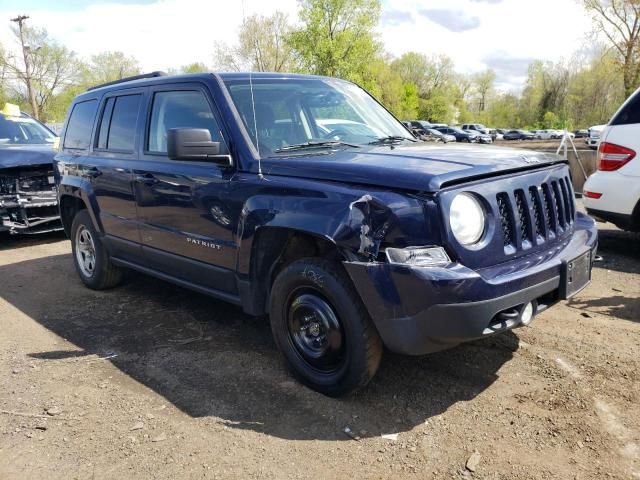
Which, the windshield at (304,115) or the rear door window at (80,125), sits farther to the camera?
the rear door window at (80,125)

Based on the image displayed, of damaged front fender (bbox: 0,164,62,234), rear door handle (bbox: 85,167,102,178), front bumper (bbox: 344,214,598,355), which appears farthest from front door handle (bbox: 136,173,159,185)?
damaged front fender (bbox: 0,164,62,234)

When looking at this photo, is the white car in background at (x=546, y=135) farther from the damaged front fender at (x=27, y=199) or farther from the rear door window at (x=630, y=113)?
the damaged front fender at (x=27, y=199)

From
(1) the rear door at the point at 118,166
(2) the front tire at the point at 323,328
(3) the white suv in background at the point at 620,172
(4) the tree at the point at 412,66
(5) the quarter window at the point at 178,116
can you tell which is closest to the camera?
(2) the front tire at the point at 323,328

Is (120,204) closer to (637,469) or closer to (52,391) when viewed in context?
(52,391)

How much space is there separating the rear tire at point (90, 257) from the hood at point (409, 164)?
2.81 m

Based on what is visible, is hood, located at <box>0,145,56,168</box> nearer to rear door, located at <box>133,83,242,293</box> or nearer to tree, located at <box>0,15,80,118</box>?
rear door, located at <box>133,83,242,293</box>

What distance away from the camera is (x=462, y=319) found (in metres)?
2.68

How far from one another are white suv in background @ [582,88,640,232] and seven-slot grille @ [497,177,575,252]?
8.40ft

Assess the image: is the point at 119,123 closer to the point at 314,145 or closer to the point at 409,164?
the point at 314,145

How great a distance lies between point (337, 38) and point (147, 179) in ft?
145

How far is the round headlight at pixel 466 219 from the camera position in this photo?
9.08ft

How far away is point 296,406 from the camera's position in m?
3.22

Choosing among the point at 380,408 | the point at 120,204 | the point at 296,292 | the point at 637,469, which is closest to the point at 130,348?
the point at 120,204

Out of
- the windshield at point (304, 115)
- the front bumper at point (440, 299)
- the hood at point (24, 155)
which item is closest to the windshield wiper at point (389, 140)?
the windshield at point (304, 115)
